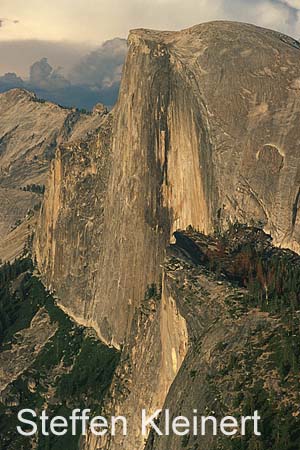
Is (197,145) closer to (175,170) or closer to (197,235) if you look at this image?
(175,170)

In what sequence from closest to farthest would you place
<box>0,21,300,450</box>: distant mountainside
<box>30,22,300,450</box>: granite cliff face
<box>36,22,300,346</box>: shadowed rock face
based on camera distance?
<box>0,21,300,450</box>: distant mountainside → <box>30,22,300,450</box>: granite cliff face → <box>36,22,300,346</box>: shadowed rock face

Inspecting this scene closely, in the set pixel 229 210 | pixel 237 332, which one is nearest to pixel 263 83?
pixel 229 210

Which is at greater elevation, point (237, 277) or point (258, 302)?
point (237, 277)

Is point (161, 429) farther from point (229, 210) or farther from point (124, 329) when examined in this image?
point (124, 329)

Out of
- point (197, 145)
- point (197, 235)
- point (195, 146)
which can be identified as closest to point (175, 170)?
point (195, 146)

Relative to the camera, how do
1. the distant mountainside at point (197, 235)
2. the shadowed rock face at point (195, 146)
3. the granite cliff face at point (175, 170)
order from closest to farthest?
the distant mountainside at point (197, 235) → the granite cliff face at point (175, 170) → the shadowed rock face at point (195, 146)
